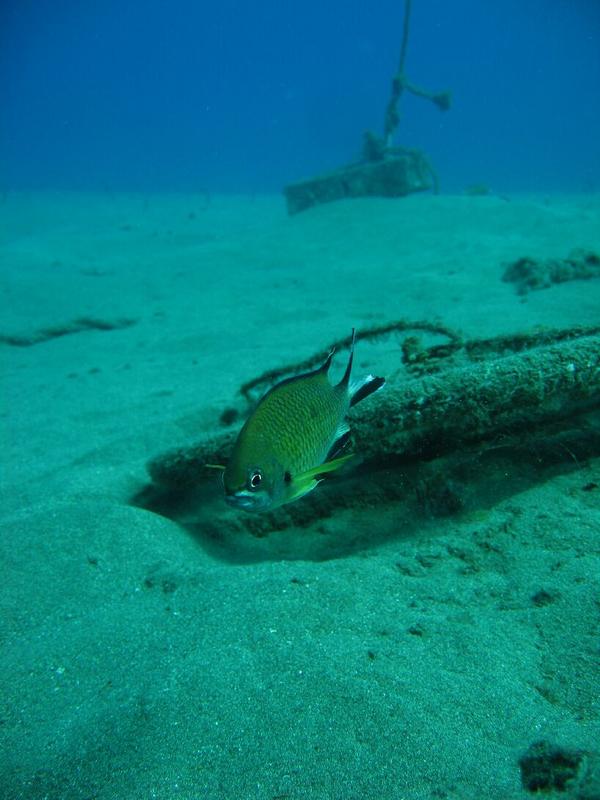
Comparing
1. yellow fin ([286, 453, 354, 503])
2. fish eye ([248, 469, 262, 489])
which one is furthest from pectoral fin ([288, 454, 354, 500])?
fish eye ([248, 469, 262, 489])

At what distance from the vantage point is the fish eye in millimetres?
1690

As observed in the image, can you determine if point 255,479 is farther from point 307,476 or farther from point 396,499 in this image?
point 396,499

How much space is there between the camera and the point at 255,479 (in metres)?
1.70

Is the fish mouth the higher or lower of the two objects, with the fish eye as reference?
lower

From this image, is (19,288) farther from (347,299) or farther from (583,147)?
(583,147)

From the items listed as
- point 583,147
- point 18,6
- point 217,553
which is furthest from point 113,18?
point 217,553

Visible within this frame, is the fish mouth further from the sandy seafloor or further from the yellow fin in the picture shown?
the sandy seafloor

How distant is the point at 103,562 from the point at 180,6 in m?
255

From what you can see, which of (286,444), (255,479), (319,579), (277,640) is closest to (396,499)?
(319,579)

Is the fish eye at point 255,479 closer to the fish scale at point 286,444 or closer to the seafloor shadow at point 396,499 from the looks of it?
the fish scale at point 286,444

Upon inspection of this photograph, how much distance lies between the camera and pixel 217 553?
343cm

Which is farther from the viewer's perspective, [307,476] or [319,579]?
[319,579]

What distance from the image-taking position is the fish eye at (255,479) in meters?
1.69

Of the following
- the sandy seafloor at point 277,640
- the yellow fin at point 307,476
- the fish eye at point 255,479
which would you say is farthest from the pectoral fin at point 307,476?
the sandy seafloor at point 277,640
